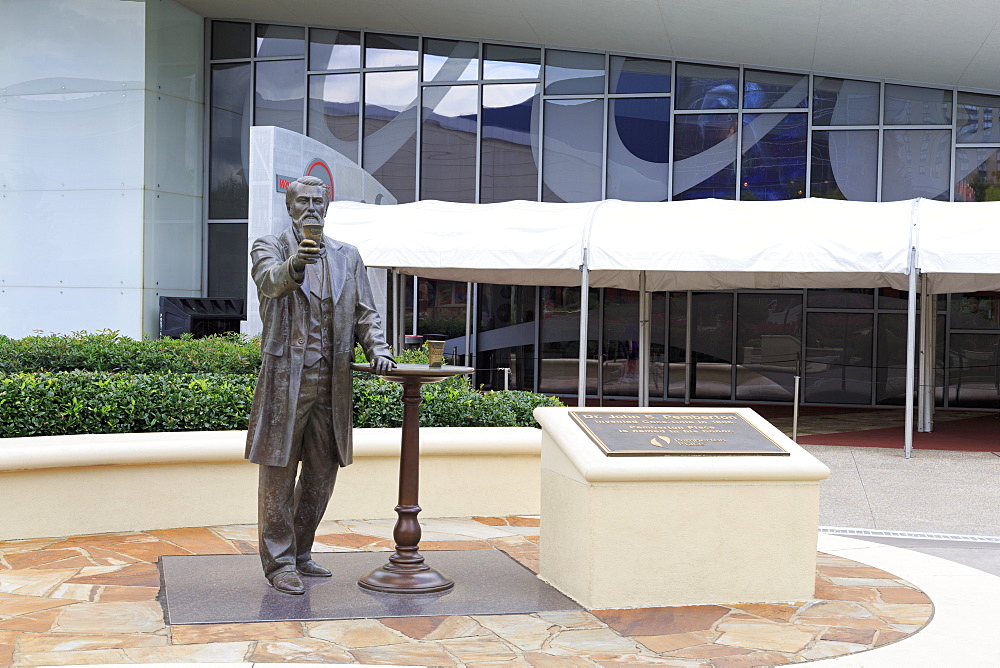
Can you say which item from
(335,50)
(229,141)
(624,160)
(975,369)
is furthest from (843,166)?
(229,141)

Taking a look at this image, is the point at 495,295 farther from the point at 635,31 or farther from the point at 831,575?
the point at 831,575

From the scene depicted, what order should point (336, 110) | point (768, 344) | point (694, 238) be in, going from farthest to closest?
point (336, 110) → point (768, 344) → point (694, 238)

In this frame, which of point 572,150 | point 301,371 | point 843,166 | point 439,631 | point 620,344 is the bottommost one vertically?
point 439,631

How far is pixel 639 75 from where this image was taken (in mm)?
19547

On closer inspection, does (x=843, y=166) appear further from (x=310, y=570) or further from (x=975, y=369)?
(x=310, y=570)

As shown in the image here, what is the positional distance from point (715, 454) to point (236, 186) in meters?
16.4

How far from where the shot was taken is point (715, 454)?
5.75 m

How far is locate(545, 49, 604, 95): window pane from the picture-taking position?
1964cm

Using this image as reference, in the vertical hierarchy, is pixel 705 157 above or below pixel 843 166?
above

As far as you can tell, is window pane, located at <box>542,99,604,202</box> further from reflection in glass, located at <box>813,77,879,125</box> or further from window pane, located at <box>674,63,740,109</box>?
reflection in glass, located at <box>813,77,879,125</box>

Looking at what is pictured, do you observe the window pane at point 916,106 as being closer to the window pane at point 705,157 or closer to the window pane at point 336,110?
the window pane at point 705,157

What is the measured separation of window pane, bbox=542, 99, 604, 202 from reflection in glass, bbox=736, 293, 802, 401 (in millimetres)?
3784

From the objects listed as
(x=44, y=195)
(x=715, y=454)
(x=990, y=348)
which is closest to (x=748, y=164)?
(x=990, y=348)

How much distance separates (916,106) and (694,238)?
769 centimetres
